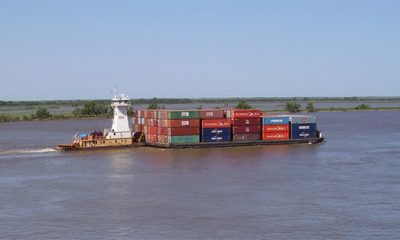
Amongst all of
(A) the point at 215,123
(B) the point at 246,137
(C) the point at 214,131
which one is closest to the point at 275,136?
(B) the point at 246,137

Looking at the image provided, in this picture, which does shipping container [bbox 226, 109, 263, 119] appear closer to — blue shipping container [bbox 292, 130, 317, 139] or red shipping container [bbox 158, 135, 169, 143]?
blue shipping container [bbox 292, 130, 317, 139]

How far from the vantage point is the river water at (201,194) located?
20.3 meters

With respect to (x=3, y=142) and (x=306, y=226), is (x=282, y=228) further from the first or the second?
(x=3, y=142)

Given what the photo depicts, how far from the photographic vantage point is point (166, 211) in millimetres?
23016

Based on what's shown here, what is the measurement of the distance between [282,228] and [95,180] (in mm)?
13352

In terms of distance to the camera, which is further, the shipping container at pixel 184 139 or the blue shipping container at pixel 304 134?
the blue shipping container at pixel 304 134

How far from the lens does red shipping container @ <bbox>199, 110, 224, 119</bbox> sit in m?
45.5

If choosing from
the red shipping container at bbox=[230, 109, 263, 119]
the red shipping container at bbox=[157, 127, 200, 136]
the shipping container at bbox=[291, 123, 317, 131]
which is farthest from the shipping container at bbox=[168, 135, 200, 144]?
the shipping container at bbox=[291, 123, 317, 131]

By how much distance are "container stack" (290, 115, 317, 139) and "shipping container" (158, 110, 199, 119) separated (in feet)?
25.2

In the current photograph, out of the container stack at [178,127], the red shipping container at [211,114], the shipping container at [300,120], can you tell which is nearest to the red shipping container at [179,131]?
the container stack at [178,127]

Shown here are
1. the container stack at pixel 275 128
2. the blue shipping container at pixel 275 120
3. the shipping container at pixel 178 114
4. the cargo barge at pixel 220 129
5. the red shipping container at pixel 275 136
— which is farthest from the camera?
the red shipping container at pixel 275 136

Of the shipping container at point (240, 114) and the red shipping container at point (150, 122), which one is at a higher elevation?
the shipping container at point (240, 114)

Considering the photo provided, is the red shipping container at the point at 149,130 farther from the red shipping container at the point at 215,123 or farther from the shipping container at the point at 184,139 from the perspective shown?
the red shipping container at the point at 215,123

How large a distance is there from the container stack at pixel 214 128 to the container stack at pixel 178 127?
434 millimetres
